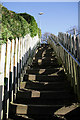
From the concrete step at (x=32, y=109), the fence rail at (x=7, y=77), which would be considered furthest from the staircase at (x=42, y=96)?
the fence rail at (x=7, y=77)

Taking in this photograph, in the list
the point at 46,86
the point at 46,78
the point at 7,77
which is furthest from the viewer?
the point at 46,78

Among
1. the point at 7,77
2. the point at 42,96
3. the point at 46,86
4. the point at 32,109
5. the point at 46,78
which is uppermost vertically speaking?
the point at 7,77

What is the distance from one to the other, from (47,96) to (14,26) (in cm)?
386

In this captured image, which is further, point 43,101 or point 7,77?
point 43,101

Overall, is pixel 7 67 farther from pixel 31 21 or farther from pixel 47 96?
pixel 31 21

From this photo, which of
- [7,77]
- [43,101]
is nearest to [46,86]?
[43,101]

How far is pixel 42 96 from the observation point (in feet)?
11.7

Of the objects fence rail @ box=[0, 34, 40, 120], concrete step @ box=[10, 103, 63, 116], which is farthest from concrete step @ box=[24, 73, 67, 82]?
concrete step @ box=[10, 103, 63, 116]

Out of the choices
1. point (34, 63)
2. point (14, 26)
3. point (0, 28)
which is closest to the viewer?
point (0, 28)

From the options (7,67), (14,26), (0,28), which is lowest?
(7,67)

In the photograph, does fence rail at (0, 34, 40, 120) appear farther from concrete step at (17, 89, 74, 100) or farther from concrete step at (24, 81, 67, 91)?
concrete step at (24, 81, 67, 91)

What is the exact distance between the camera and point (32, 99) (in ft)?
11.7

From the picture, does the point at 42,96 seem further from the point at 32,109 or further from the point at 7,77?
the point at 7,77

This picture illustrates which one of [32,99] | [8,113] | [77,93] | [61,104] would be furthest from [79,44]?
[8,113]
